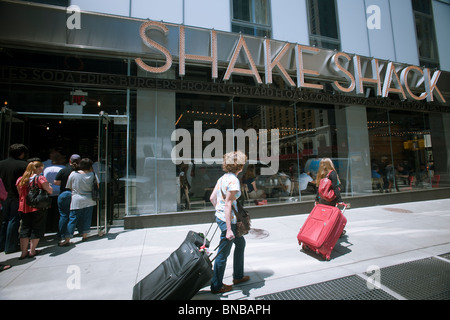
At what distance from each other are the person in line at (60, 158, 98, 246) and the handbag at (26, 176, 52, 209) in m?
0.71

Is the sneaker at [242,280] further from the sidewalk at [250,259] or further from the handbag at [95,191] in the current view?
the handbag at [95,191]

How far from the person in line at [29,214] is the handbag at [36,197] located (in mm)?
57

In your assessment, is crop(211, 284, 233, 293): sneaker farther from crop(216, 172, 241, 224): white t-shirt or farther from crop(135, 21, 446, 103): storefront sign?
crop(135, 21, 446, 103): storefront sign

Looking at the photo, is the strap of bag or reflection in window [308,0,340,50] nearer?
the strap of bag

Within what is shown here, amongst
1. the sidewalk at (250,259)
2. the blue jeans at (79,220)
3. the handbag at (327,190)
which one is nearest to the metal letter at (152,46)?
the blue jeans at (79,220)

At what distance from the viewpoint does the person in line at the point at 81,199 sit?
4812mm

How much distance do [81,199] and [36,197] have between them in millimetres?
920

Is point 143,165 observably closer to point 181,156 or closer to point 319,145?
point 181,156

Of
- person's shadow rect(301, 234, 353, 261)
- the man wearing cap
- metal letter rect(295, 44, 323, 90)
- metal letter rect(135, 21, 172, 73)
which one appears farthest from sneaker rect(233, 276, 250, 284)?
metal letter rect(295, 44, 323, 90)

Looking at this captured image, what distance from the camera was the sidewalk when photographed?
2.97m

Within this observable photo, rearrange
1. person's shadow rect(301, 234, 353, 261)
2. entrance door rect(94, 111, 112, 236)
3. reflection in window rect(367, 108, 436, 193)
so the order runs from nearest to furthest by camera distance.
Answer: person's shadow rect(301, 234, 353, 261)
entrance door rect(94, 111, 112, 236)
reflection in window rect(367, 108, 436, 193)

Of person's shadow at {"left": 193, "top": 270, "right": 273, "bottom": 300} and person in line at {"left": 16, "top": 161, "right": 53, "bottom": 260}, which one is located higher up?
person in line at {"left": 16, "top": 161, "right": 53, "bottom": 260}

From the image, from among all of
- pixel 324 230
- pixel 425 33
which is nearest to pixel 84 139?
pixel 324 230

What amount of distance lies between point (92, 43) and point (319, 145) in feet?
30.9
